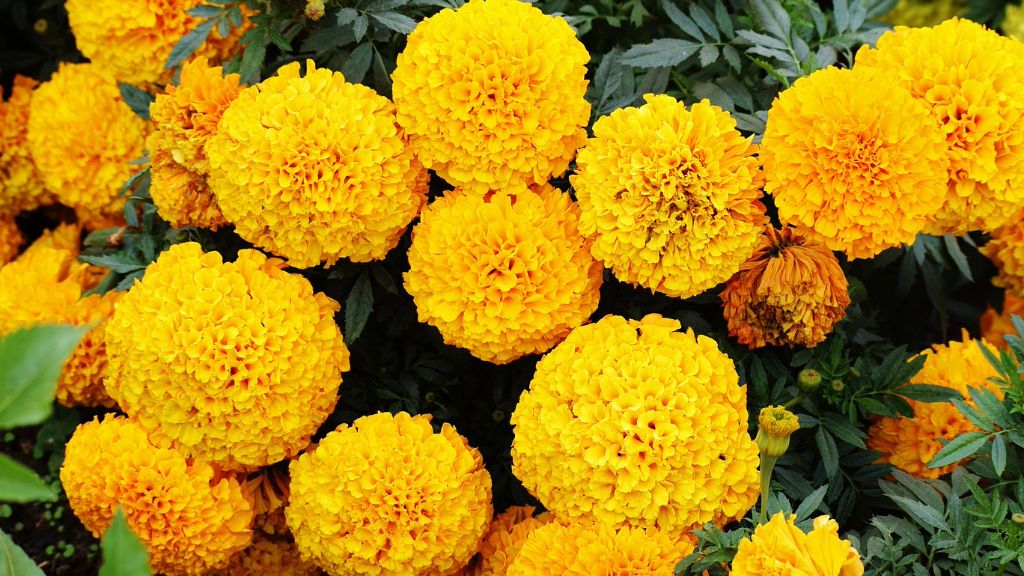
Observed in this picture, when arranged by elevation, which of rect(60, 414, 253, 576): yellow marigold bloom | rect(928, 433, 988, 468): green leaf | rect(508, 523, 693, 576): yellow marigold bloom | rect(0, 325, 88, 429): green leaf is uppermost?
rect(0, 325, 88, 429): green leaf

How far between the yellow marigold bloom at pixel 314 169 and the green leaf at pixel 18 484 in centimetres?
121

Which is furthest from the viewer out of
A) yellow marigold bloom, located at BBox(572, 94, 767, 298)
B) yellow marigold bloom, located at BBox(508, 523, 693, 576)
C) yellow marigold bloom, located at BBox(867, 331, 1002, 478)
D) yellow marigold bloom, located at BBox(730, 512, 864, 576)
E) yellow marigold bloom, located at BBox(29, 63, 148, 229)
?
yellow marigold bloom, located at BBox(29, 63, 148, 229)

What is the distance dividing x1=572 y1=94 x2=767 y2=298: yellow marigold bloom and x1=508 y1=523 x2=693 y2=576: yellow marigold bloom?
52cm

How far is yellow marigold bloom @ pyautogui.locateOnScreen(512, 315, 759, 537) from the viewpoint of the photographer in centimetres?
188

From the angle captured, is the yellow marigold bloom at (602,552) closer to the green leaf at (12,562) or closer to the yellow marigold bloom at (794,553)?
the yellow marigold bloom at (794,553)

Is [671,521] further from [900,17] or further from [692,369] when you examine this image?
[900,17]

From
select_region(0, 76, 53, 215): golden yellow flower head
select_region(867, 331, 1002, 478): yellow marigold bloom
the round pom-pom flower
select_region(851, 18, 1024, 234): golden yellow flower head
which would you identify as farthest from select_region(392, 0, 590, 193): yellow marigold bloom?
select_region(0, 76, 53, 215): golden yellow flower head

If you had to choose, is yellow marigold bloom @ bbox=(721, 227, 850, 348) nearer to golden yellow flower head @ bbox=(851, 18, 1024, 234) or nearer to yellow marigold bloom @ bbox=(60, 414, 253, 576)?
golden yellow flower head @ bbox=(851, 18, 1024, 234)

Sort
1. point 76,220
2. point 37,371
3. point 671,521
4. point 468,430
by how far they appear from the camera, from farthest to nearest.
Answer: point 76,220, point 468,430, point 671,521, point 37,371

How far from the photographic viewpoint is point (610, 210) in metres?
2.01

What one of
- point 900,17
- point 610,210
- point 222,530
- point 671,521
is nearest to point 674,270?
point 610,210

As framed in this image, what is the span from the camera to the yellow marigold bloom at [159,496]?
216cm

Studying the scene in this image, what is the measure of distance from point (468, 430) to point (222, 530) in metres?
0.67

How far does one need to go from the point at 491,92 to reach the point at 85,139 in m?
1.53
